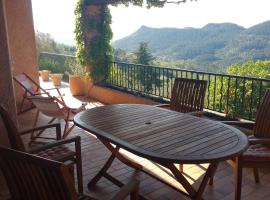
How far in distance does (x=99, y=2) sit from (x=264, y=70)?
4.21m

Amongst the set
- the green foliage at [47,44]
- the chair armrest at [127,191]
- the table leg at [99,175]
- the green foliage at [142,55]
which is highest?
the green foliage at [47,44]

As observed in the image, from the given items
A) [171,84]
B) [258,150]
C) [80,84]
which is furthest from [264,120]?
[80,84]

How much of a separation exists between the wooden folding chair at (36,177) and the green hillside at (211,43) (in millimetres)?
8193

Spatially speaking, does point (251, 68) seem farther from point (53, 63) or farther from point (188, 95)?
point (53, 63)

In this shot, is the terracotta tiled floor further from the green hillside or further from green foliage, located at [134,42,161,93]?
the green hillside

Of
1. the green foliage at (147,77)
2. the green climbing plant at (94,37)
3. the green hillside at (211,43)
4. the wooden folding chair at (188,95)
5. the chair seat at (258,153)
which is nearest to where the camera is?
the chair seat at (258,153)

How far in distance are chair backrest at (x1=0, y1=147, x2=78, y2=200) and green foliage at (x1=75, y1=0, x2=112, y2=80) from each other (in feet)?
18.2

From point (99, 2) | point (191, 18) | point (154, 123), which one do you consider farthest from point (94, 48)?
point (191, 18)

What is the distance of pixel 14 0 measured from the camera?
235 inches

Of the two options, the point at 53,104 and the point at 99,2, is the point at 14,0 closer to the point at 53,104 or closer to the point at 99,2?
the point at 99,2

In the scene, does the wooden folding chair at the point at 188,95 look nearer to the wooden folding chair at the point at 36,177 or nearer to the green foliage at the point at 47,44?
the wooden folding chair at the point at 36,177

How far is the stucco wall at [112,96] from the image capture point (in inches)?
231

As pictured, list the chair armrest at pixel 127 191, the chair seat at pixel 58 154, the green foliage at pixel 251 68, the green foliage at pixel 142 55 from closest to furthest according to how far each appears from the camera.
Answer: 1. the chair armrest at pixel 127 191
2. the chair seat at pixel 58 154
3. the green foliage at pixel 251 68
4. the green foliage at pixel 142 55

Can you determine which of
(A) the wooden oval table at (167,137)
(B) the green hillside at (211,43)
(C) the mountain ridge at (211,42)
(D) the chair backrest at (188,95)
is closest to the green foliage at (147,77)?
(D) the chair backrest at (188,95)
